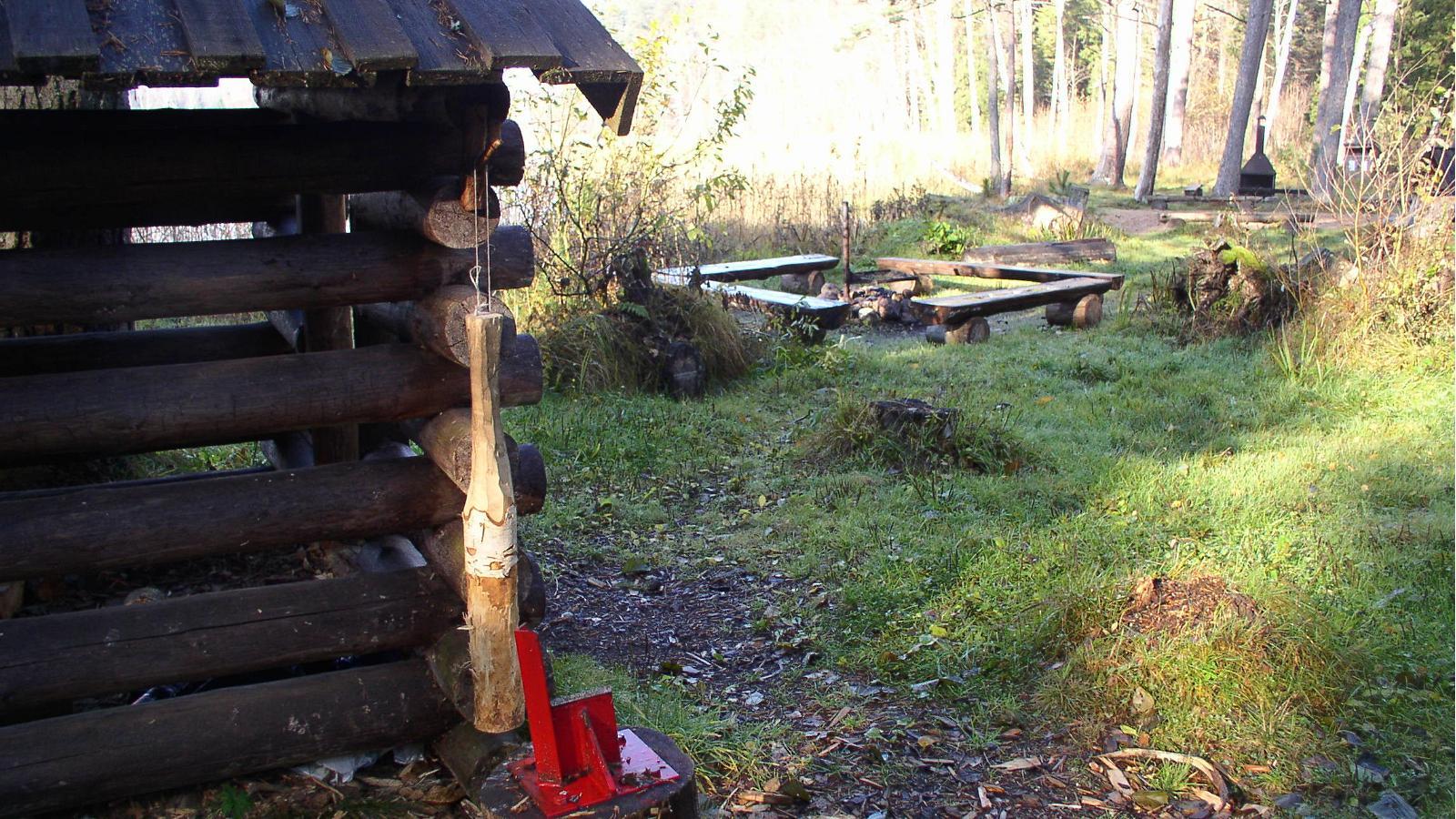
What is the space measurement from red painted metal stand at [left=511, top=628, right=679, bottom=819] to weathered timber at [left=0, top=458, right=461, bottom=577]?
1.18 metres

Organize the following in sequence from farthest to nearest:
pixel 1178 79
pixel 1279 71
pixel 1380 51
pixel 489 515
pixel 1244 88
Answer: pixel 1279 71 → pixel 1178 79 → pixel 1244 88 → pixel 1380 51 → pixel 489 515

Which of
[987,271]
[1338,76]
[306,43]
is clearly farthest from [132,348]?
[1338,76]

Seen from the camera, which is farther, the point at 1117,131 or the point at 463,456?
the point at 1117,131

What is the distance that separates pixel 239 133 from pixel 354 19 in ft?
2.40

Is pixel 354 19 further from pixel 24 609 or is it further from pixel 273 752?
pixel 24 609

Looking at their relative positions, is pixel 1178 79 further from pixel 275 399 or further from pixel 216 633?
pixel 216 633

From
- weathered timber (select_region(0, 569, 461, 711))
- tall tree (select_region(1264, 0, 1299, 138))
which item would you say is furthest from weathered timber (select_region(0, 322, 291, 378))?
tall tree (select_region(1264, 0, 1299, 138))

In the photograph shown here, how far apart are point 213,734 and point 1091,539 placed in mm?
3954

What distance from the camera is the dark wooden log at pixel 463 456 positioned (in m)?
3.50

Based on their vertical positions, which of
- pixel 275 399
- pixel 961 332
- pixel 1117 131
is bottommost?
pixel 961 332

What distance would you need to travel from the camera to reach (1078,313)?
11.2m

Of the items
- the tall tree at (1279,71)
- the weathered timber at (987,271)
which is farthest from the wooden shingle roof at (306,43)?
the tall tree at (1279,71)

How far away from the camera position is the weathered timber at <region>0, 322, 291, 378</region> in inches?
167

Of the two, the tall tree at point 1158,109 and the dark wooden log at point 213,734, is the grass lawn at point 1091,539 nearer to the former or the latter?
the dark wooden log at point 213,734
